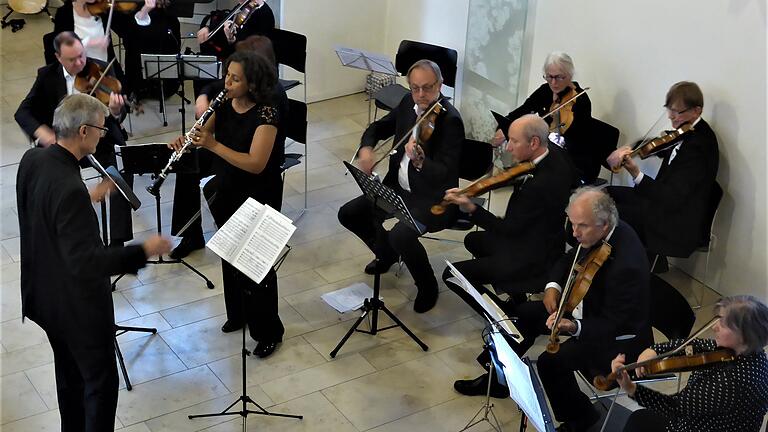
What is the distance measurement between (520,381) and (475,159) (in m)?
2.29

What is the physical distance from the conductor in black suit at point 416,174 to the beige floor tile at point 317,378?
523 millimetres

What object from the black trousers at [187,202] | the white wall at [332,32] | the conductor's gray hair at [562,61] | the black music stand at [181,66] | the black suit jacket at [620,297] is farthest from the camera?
the white wall at [332,32]

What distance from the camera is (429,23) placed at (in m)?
7.97

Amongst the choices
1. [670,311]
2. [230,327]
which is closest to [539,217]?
[670,311]

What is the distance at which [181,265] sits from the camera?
19.9 feet

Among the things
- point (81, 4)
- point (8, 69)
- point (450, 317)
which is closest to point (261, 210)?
point (450, 317)

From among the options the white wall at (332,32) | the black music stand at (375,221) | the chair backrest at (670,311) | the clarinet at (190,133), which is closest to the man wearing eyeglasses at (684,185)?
the chair backrest at (670,311)

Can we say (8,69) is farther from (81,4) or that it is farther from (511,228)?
(511,228)

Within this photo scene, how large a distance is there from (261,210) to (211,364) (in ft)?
4.31

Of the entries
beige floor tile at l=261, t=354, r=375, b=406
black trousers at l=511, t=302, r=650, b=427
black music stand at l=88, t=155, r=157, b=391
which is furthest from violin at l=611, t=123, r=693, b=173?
black music stand at l=88, t=155, r=157, b=391

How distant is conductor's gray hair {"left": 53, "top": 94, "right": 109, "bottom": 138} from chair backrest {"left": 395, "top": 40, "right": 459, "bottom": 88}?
3.63 meters

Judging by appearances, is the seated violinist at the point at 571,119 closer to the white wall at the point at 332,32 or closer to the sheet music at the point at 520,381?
the sheet music at the point at 520,381

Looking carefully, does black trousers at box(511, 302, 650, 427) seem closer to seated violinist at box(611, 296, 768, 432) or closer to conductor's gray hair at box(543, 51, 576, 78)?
seated violinist at box(611, 296, 768, 432)

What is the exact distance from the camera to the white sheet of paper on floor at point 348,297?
5574mm
